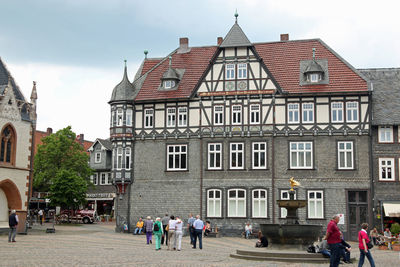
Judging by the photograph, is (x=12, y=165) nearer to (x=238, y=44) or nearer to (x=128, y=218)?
(x=128, y=218)

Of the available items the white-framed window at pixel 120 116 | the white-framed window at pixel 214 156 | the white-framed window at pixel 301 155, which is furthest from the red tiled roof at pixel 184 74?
the white-framed window at pixel 301 155

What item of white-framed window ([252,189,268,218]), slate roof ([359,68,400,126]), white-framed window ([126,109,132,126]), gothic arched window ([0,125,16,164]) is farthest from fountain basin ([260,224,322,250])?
white-framed window ([126,109,132,126])

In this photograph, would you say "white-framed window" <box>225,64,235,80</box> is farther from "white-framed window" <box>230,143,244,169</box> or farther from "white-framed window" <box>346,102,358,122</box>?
"white-framed window" <box>346,102,358,122</box>

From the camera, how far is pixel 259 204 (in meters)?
37.9

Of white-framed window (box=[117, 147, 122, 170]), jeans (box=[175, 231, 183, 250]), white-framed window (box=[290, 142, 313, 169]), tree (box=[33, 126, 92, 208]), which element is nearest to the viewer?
jeans (box=[175, 231, 183, 250])

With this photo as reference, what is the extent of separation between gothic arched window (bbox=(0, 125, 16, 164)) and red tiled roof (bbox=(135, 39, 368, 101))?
998 cm

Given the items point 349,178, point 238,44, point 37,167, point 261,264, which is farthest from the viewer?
point 37,167

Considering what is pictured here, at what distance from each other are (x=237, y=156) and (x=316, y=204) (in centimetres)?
645

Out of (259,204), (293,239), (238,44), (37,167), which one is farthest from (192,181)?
(37,167)

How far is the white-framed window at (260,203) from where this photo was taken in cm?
3772

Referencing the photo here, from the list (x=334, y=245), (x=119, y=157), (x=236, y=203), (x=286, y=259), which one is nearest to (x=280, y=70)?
(x=236, y=203)

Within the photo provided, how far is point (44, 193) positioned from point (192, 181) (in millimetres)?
27983

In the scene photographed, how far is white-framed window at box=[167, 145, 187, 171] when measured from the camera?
3969 centimetres

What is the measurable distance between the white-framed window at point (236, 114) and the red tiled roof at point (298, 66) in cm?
349
